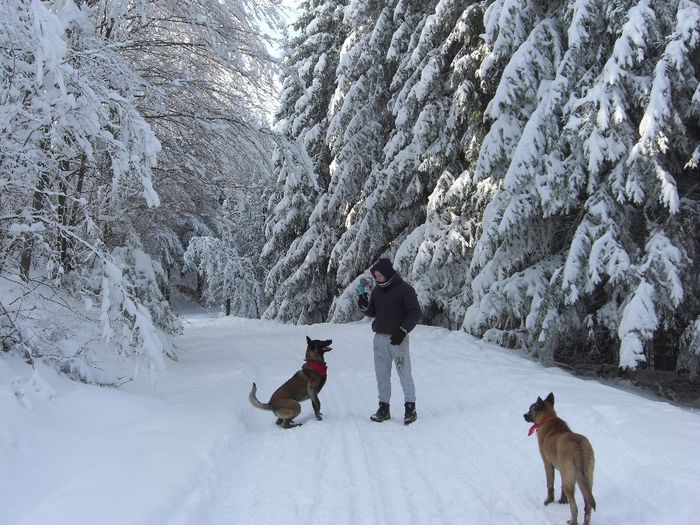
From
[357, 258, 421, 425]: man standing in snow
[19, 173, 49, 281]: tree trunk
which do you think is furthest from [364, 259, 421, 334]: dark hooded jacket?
[19, 173, 49, 281]: tree trunk

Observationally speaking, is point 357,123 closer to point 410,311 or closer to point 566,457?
point 410,311

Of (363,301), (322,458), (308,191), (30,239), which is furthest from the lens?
(308,191)

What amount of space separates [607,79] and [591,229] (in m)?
2.20

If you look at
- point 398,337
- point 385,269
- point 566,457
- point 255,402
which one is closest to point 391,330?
point 398,337

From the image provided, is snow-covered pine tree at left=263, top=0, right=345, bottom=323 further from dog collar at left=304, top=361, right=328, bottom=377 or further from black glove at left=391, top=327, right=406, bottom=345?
black glove at left=391, top=327, right=406, bottom=345

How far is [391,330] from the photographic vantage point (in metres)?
6.24

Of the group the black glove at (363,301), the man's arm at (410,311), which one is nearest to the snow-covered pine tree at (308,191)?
the black glove at (363,301)

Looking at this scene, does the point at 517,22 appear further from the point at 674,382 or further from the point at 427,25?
the point at 674,382

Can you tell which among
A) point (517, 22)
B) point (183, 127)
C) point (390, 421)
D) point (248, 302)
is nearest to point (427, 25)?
point (517, 22)

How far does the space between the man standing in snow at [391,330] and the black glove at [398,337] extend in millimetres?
12

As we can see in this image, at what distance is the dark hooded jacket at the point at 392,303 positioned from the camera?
6.18 meters

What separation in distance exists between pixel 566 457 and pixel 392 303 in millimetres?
2991

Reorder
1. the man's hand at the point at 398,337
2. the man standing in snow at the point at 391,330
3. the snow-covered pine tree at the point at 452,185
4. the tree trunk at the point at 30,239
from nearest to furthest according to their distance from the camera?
the tree trunk at the point at 30,239, the man's hand at the point at 398,337, the man standing in snow at the point at 391,330, the snow-covered pine tree at the point at 452,185

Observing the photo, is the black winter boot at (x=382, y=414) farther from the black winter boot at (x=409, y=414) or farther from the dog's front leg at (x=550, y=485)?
the dog's front leg at (x=550, y=485)
